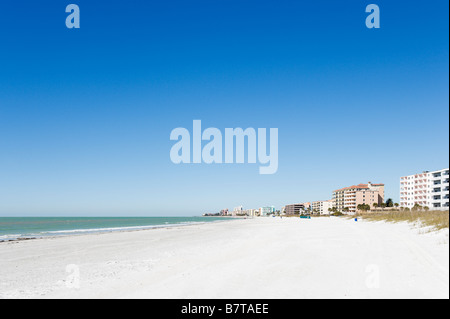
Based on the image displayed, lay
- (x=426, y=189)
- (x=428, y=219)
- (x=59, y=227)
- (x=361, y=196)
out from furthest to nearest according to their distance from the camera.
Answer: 1. (x=361, y=196)
2. (x=426, y=189)
3. (x=59, y=227)
4. (x=428, y=219)

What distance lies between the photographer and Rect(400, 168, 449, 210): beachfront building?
99569 mm

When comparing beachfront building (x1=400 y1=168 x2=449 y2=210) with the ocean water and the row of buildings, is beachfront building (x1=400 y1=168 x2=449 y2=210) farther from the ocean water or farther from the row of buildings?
the ocean water

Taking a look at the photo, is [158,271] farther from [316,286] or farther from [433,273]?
[433,273]

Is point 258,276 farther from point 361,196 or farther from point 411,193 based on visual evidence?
point 361,196

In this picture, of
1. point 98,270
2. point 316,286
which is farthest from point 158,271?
point 316,286

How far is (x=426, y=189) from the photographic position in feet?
380

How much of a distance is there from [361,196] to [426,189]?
45753 mm

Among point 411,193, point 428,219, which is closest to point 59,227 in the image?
point 428,219

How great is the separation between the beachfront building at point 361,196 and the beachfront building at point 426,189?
26256 millimetres

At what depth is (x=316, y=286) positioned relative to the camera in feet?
27.0

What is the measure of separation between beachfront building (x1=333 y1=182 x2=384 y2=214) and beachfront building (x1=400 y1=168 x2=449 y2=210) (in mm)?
26256

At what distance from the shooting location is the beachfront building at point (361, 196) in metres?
161
